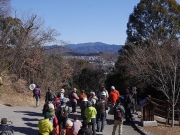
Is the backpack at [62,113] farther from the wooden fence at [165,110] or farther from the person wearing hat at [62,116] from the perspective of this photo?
the wooden fence at [165,110]

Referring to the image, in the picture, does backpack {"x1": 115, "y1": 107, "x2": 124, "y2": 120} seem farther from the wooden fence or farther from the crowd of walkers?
the wooden fence

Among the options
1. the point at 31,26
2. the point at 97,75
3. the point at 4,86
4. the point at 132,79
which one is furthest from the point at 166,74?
the point at 97,75

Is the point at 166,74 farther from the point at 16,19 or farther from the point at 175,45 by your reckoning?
the point at 16,19

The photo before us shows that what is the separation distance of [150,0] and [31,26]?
1182 cm

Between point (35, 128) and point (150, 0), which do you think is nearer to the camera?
point (35, 128)

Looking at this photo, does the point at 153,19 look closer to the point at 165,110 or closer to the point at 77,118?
the point at 165,110

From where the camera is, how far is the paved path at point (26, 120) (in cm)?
1318

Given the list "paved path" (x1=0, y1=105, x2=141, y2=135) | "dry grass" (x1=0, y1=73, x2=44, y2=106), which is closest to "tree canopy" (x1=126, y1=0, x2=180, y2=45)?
"dry grass" (x1=0, y1=73, x2=44, y2=106)

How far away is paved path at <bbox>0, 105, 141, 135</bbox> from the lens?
1318 cm

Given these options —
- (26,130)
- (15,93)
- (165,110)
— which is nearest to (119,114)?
(26,130)

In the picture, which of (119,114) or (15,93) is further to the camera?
(15,93)

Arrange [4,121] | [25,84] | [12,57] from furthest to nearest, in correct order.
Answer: [12,57]
[25,84]
[4,121]

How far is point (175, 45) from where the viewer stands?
2028cm

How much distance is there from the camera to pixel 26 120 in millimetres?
14867
